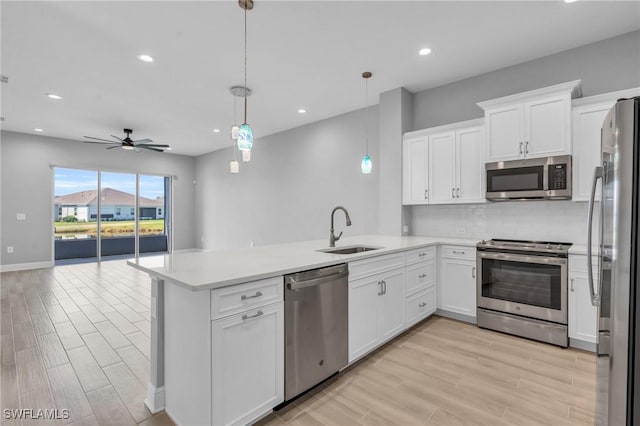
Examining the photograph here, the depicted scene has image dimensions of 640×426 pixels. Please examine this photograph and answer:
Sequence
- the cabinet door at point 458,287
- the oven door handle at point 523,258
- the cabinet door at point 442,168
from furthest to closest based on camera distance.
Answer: the cabinet door at point 442,168 < the cabinet door at point 458,287 < the oven door handle at point 523,258

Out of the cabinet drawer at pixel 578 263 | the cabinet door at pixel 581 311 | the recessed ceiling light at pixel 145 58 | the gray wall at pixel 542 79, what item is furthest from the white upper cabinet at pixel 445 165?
the recessed ceiling light at pixel 145 58

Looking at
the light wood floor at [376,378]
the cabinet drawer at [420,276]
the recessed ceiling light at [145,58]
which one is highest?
the recessed ceiling light at [145,58]

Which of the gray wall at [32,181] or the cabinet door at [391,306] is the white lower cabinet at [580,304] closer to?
the cabinet door at [391,306]

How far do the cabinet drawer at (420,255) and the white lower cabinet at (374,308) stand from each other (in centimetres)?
21

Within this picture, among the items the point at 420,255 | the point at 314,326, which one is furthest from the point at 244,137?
the point at 420,255

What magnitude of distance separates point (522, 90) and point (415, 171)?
1.52 m

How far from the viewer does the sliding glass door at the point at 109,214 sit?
7.33m

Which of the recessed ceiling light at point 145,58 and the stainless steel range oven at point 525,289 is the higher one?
the recessed ceiling light at point 145,58

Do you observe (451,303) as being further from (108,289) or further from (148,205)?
(148,205)

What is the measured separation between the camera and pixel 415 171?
4.09 metres

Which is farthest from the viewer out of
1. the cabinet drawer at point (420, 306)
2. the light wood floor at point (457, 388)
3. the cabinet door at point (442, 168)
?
the cabinet door at point (442, 168)

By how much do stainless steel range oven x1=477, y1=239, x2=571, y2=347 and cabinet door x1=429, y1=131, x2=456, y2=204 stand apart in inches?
32.4

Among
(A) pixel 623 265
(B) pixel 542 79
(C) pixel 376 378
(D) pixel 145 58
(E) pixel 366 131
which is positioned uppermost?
(D) pixel 145 58

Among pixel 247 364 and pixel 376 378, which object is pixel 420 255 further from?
pixel 247 364
